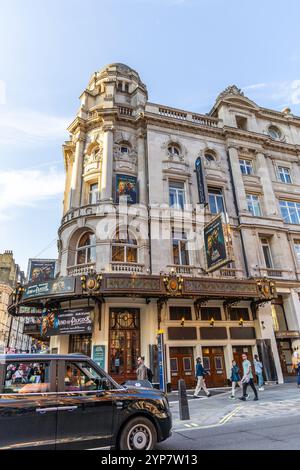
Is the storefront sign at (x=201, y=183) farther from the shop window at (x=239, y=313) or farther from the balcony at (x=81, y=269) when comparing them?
the balcony at (x=81, y=269)

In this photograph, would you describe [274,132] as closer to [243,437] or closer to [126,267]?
[126,267]

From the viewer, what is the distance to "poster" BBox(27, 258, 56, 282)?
74.5ft

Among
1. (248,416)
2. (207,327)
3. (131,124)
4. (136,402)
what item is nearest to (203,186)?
(131,124)

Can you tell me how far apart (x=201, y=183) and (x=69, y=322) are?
13.2 meters

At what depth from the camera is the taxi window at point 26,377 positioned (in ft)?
16.4

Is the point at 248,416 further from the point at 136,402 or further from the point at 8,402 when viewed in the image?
the point at 8,402

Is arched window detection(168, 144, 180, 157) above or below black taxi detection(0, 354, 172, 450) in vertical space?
above

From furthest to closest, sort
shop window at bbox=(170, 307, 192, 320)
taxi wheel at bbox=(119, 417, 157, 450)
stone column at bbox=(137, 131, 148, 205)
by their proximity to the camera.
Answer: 1. stone column at bbox=(137, 131, 148, 205)
2. shop window at bbox=(170, 307, 192, 320)
3. taxi wheel at bbox=(119, 417, 157, 450)

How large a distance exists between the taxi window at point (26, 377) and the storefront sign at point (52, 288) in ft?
34.3

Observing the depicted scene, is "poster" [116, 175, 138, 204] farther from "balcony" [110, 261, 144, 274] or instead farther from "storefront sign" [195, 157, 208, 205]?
"storefront sign" [195, 157, 208, 205]

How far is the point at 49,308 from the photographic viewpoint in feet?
60.1

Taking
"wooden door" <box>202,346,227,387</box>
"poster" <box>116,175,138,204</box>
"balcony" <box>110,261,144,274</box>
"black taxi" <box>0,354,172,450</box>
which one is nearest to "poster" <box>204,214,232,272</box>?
"balcony" <box>110,261,144,274</box>

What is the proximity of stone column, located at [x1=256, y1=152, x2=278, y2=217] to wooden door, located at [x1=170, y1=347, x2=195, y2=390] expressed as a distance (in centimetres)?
1276

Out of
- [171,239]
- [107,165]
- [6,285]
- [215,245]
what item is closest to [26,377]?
[215,245]
